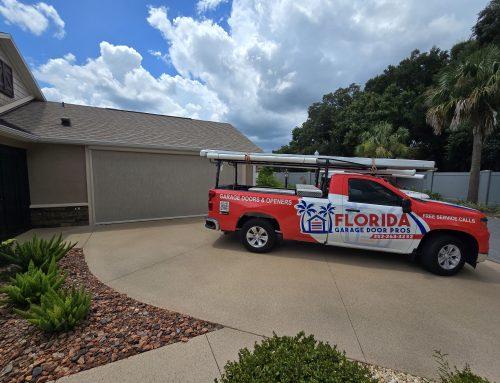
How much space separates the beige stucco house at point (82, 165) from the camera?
6816mm

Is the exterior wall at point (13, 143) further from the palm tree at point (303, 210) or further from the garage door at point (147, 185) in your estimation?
the palm tree at point (303, 210)

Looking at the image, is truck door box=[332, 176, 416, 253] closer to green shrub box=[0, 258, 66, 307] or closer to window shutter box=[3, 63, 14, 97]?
green shrub box=[0, 258, 66, 307]

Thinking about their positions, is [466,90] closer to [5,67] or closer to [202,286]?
[202,286]

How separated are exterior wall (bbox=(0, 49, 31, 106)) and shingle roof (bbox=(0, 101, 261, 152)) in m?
0.36

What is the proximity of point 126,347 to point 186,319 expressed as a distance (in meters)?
0.70

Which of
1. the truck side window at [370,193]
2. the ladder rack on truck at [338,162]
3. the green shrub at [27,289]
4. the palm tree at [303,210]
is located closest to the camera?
the green shrub at [27,289]

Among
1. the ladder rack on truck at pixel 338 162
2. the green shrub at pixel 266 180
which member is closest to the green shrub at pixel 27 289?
the ladder rack on truck at pixel 338 162

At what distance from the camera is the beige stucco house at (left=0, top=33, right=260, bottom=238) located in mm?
6816

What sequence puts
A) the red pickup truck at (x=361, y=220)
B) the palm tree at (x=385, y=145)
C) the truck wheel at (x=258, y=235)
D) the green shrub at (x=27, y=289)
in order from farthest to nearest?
the palm tree at (x=385, y=145)
the truck wheel at (x=258, y=235)
the red pickup truck at (x=361, y=220)
the green shrub at (x=27, y=289)

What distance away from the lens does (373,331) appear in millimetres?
2889

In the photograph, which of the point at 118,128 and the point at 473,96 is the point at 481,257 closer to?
the point at 473,96

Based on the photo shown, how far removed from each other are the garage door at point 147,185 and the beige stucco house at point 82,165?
3 centimetres

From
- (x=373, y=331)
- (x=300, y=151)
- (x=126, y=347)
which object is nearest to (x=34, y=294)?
(x=126, y=347)

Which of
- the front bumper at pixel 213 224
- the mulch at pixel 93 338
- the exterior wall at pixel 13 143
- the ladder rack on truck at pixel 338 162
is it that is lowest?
the mulch at pixel 93 338
